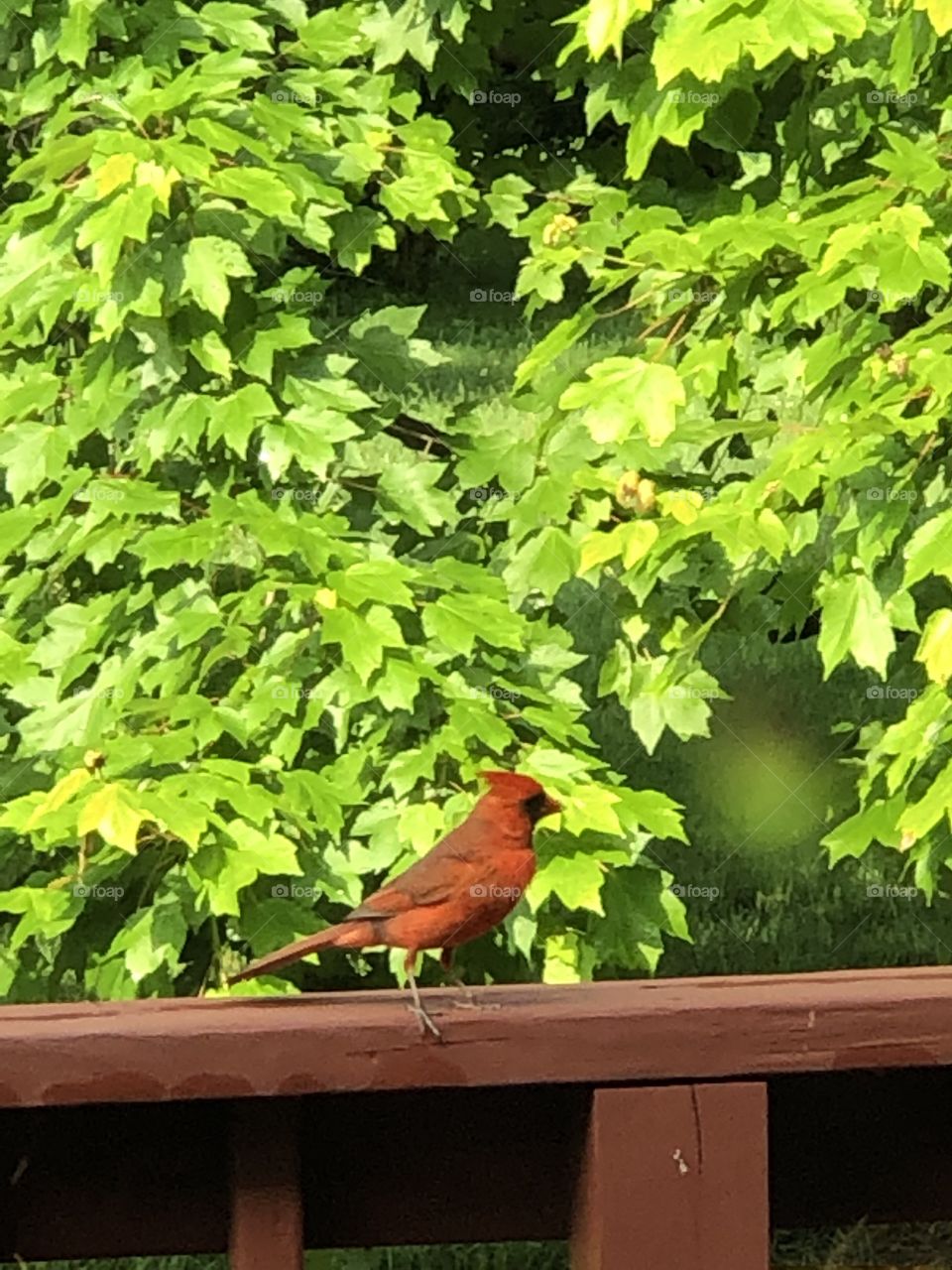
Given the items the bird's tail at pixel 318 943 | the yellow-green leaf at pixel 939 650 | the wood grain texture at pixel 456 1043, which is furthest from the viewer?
the yellow-green leaf at pixel 939 650

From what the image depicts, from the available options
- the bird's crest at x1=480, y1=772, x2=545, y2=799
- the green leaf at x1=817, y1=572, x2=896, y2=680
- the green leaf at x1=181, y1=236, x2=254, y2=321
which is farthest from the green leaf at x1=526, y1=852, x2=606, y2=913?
the bird's crest at x1=480, y1=772, x2=545, y2=799

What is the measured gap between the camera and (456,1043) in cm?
109

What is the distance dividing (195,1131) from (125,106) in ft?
7.59

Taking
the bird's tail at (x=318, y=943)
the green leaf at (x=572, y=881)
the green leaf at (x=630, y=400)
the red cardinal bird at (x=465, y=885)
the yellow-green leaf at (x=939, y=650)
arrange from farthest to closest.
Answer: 1. the green leaf at (x=630, y=400)
2. the green leaf at (x=572, y=881)
3. the yellow-green leaf at (x=939, y=650)
4. the red cardinal bird at (x=465, y=885)
5. the bird's tail at (x=318, y=943)

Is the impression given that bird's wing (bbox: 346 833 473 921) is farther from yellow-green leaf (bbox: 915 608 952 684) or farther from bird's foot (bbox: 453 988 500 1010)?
yellow-green leaf (bbox: 915 608 952 684)

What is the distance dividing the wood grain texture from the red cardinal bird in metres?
0.45

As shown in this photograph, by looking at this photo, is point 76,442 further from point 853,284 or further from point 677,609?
point 853,284

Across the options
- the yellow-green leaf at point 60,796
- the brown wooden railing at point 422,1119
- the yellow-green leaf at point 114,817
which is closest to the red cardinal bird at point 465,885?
the brown wooden railing at point 422,1119

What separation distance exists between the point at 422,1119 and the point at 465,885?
19.6 inches

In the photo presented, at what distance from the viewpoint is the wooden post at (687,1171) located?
1085mm

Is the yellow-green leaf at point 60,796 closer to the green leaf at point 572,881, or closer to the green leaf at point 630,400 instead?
the green leaf at point 572,881

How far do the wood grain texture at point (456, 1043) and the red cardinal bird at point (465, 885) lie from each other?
45cm

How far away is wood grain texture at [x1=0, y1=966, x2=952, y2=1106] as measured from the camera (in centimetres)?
105

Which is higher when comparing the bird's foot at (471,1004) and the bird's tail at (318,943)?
the bird's foot at (471,1004)
